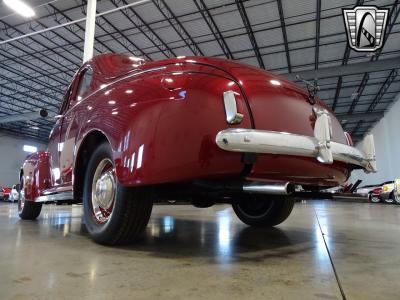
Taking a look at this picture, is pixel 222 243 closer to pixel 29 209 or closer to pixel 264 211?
pixel 264 211

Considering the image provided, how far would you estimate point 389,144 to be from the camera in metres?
22.9

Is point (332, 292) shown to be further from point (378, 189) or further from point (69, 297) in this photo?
point (378, 189)

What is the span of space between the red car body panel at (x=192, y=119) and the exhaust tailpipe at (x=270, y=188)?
13 cm

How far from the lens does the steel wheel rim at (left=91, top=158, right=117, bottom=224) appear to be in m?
Result: 2.60

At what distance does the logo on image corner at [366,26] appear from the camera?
1012 centimetres

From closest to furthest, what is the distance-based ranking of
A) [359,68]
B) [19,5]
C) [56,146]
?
[56,146] → [19,5] → [359,68]

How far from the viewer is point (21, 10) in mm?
9867

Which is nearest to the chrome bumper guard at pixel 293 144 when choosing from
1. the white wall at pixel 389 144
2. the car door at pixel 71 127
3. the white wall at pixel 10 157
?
the car door at pixel 71 127

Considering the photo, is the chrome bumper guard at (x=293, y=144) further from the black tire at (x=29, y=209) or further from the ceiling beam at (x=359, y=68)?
the ceiling beam at (x=359, y=68)

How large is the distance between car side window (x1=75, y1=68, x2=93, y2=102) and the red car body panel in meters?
0.79

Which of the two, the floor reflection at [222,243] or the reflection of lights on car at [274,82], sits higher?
the reflection of lights on car at [274,82]

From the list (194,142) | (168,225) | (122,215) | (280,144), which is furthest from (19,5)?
(280,144)

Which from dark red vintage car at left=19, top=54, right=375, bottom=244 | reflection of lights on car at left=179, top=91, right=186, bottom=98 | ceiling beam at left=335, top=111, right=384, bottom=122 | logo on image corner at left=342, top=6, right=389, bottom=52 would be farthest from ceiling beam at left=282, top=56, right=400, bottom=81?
reflection of lights on car at left=179, top=91, right=186, bottom=98

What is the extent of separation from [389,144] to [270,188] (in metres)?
24.1
